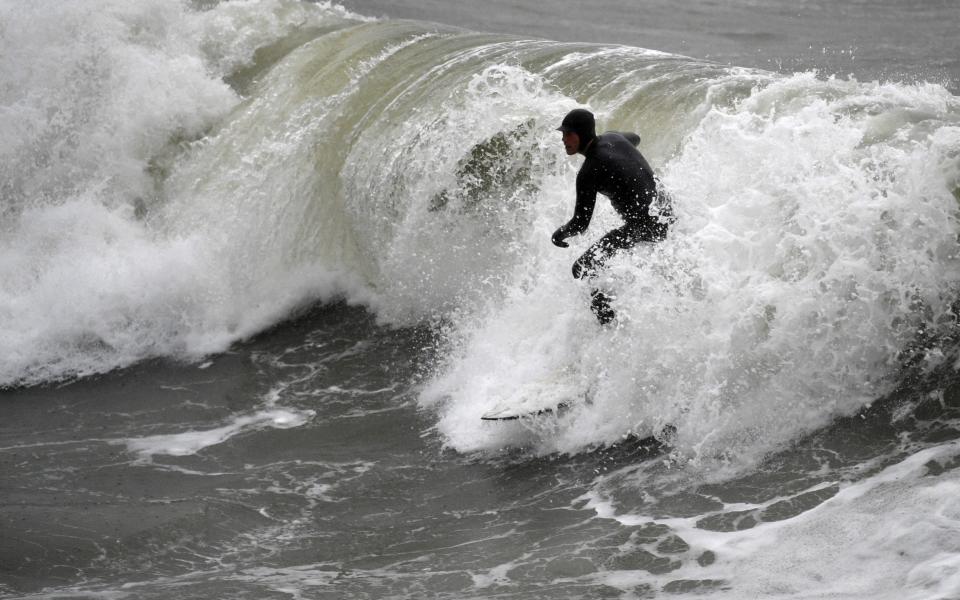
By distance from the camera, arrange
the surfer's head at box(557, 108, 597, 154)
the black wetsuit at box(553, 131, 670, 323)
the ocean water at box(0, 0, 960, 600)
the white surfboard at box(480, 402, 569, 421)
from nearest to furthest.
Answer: the ocean water at box(0, 0, 960, 600)
the surfer's head at box(557, 108, 597, 154)
the black wetsuit at box(553, 131, 670, 323)
the white surfboard at box(480, 402, 569, 421)

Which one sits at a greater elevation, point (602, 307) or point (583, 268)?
point (583, 268)

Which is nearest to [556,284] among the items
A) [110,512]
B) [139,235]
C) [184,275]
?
[110,512]

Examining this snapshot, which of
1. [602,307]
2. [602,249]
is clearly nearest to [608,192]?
[602,249]

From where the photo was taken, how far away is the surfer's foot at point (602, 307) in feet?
22.8

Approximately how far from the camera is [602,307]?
22.9ft

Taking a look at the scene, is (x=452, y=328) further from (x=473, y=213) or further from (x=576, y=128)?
(x=576, y=128)

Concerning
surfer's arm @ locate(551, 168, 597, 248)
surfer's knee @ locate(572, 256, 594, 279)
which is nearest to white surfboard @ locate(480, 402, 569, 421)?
surfer's knee @ locate(572, 256, 594, 279)

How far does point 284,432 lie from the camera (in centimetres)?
784

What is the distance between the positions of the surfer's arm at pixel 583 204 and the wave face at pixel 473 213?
0.40 m

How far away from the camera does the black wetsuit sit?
6.64 m

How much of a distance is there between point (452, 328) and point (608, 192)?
7.91 feet

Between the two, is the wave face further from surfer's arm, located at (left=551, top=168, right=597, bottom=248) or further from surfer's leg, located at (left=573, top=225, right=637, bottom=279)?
surfer's arm, located at (left=551, top=168, right=597, bottom=248)

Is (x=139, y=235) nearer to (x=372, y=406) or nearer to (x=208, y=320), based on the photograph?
(x=208, y=320)

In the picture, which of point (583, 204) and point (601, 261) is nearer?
point (583, 204)
